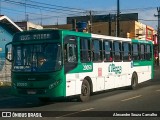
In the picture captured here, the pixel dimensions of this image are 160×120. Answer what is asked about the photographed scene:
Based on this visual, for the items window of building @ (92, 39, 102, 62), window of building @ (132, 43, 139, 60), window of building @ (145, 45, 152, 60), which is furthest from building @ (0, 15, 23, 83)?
window of building @ (92, 39, 102, 62)

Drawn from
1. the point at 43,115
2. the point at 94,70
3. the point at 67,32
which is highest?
the point at 67,32

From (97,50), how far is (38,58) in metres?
3.64

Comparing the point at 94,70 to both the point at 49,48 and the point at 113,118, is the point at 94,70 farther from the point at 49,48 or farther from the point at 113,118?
the point at 113,118

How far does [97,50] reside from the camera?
1906 cm

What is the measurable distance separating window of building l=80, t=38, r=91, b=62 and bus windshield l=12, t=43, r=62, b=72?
170cm

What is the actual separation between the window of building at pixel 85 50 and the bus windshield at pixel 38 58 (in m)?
1.70

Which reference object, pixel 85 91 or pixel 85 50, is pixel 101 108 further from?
pixel 85 50

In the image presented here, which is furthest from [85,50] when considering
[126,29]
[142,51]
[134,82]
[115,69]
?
[126,29]

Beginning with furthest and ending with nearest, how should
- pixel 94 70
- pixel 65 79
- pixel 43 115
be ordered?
pixel 94 70, pixel 65 79, pixel 43 115

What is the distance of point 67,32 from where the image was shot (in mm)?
16609

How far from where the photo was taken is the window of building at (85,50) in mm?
17641

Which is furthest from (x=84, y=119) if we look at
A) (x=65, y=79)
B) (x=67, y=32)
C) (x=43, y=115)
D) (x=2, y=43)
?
(x=2, y=43)

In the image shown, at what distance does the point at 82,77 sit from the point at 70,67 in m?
1.14

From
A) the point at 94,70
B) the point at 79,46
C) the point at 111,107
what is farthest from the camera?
the point at 94,70
